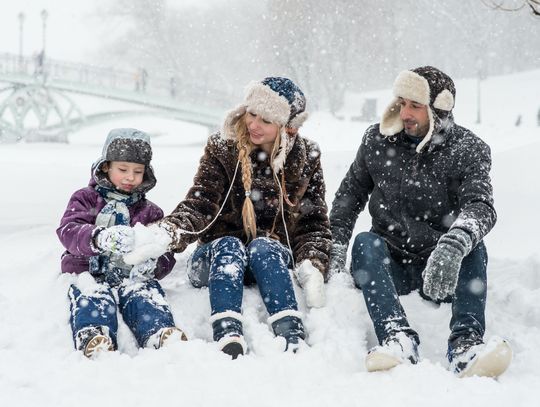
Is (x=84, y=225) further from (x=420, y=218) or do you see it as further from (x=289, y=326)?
(x=420, y=218)

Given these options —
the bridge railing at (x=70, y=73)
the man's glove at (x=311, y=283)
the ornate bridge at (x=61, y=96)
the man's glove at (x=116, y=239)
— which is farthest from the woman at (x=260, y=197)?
the bridge railing at (x=70, y=73)

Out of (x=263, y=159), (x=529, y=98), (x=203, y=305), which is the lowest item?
(x=529, y=98)

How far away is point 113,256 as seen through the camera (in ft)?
11.1

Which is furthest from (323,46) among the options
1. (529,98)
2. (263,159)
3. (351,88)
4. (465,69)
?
(263,159)

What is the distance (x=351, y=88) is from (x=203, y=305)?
1658 inches

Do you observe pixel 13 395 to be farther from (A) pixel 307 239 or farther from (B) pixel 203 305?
(A) pixel 307 239

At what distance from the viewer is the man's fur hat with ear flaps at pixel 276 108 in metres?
3.52

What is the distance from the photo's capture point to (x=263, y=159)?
3.68 m

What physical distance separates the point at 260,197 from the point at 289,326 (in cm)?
94

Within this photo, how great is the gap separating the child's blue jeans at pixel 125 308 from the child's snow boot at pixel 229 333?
0.99 ft

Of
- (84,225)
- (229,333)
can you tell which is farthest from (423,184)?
(84,225)

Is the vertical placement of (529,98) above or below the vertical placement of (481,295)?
below

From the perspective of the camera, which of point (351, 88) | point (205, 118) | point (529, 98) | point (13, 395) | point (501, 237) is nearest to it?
point (13, 395)

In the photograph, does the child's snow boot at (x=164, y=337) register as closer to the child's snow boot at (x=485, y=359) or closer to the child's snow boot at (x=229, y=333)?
the child's snow boot at (x=229, y=333)
